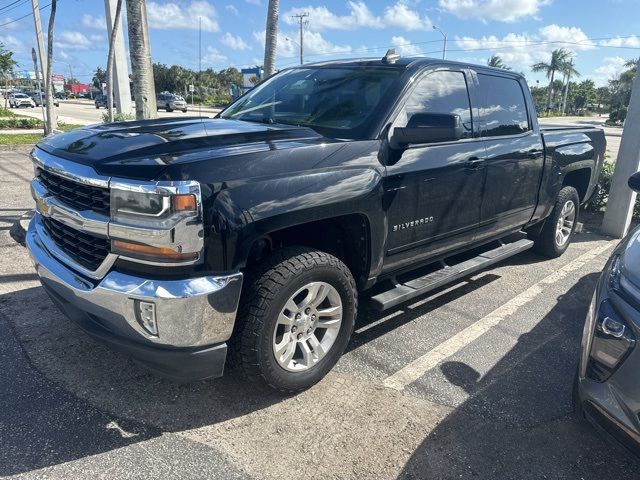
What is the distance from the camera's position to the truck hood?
2.39m

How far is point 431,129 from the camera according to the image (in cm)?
304

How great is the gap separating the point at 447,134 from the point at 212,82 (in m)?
81.4

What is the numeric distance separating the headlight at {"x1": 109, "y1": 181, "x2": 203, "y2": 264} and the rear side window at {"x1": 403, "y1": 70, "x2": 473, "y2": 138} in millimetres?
1762

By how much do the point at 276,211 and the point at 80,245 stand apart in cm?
108

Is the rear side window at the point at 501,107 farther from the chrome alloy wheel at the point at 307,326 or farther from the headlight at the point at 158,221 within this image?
the headlight at the point at 158,221

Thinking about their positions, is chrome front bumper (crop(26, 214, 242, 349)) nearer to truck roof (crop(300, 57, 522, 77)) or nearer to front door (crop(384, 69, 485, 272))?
front door (crop(384, 69, 485, 272))

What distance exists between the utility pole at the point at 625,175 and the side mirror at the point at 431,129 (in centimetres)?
472

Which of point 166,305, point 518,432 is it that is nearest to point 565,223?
point 518,432

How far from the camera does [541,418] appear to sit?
2.85 metres

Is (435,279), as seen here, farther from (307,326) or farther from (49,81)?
(49,81)

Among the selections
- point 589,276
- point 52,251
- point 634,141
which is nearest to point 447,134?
point 52,251

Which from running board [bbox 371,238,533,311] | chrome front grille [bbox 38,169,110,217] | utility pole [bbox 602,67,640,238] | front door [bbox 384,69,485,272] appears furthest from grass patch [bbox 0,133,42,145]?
utility pole [bbox 602,67,640,238]

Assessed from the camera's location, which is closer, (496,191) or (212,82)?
(496,191)

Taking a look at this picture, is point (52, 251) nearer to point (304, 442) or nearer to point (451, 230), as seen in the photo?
point (304, 442)
